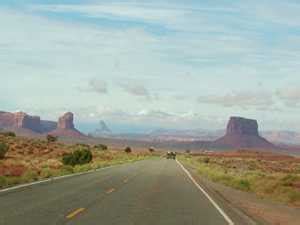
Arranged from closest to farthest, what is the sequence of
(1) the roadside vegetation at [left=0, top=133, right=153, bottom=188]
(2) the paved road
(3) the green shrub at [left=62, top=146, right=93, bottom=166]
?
(2) the paved road < (1) the roadside vegetation at [left=0, top=133, right=153, bottom=188] < (3) the green shrub at [left=62, top=146, right=93, bottom=166]

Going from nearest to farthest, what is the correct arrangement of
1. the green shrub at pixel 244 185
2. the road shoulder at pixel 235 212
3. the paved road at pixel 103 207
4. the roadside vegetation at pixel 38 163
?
the paved road at pixel 103 207, the road shoulder at pixel 235 212, the green shrub at pixel 244 185, the roadside vegetation at pixel 38 163

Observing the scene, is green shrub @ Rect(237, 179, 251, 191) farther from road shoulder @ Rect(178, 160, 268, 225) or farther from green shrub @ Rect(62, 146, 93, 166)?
green shrub @ Rect(62, 146, 93, 166)

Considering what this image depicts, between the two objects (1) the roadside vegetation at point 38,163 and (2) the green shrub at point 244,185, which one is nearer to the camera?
(2) the green shrub at point 244,185

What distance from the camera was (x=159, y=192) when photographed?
27.0m

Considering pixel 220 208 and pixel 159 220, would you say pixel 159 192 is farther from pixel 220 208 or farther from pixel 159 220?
pixel 159 220

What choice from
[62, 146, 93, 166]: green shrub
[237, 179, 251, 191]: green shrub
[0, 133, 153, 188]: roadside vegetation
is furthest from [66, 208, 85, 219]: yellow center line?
[62, 146, 93, 166]: green shrub

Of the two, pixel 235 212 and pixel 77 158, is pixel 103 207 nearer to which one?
pixel 235 212

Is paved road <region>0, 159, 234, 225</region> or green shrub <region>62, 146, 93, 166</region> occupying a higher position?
green shrub <region>62, 146, 93, 166</region>

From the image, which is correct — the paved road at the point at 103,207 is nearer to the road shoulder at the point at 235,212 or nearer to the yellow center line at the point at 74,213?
the yellow center line at the point at 74,213

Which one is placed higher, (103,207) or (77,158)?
(77,158)

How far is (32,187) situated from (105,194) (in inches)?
141

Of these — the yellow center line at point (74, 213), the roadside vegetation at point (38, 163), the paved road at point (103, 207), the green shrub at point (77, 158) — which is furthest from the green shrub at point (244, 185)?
the green shrub at point (77, 158)

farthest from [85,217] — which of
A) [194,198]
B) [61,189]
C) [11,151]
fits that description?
[11,151]

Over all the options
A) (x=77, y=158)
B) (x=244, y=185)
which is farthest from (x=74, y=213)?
(x=77, y=158)
